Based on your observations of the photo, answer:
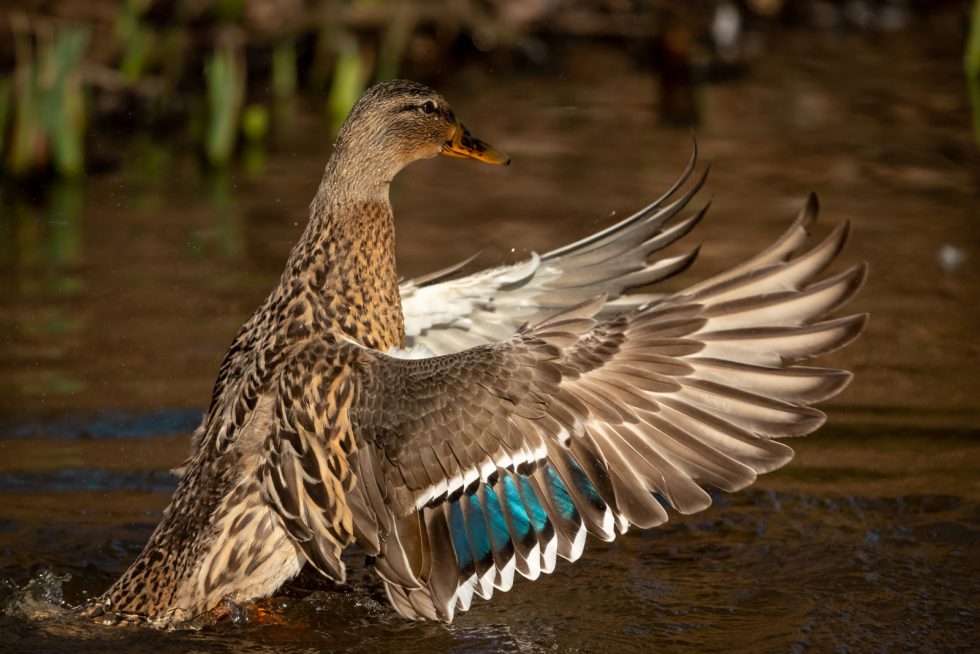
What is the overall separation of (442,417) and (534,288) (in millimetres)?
1469

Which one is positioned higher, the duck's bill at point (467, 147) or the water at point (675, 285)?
the duck's bill at point (467, 147)

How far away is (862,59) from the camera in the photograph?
12898 mm

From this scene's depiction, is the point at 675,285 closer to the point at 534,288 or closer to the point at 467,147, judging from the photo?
the point at 534,288

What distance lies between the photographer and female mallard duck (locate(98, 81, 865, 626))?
14.2 ft

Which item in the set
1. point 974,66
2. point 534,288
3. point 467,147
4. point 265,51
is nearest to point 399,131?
point 467,147

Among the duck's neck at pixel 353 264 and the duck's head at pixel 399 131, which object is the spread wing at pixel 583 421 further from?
the duck's head at pixel 399 131

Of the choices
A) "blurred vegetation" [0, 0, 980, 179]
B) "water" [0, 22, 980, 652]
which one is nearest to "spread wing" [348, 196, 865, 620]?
"water" [0, 22, 980, 652]

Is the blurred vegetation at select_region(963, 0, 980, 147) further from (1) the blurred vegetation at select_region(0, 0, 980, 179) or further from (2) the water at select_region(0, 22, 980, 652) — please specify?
(2) the water at select_region(0, 22, 980, 652)

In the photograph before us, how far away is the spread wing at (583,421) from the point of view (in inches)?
169

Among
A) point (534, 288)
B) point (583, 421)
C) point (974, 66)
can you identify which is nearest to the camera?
point (583, 421)

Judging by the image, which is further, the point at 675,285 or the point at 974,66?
the point at 974,66

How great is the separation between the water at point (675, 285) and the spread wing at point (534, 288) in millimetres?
Result: 940

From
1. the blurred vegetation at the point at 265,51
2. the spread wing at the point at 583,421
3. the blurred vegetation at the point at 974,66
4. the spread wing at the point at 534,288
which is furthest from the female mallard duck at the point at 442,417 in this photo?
the blurred vegetation at the point at 974,66

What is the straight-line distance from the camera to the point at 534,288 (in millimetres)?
5977
